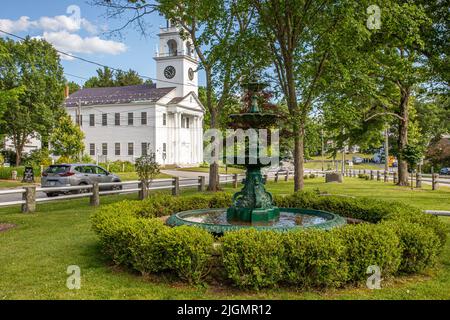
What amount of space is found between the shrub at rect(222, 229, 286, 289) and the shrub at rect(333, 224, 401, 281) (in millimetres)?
1109

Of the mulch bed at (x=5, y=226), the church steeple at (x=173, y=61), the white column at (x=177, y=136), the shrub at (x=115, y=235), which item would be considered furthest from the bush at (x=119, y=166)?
the shrub at (x=115, y=235)

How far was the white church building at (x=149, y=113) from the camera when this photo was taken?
53375 millimetres

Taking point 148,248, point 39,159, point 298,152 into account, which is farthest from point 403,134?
point 39,159

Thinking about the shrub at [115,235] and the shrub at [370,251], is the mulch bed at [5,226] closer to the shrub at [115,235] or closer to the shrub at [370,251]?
the shrub at [115,235]

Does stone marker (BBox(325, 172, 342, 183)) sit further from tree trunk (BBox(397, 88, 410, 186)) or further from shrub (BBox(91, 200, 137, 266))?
shrub (BBox(91, 200, 137, 266))

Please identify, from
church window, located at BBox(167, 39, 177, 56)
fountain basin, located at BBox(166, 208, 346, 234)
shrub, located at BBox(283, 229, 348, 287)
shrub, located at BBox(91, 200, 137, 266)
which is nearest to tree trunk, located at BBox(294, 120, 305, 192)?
fountain basin, located at BBox(166, 208, 346, 234)

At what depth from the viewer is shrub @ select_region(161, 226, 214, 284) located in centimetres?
639

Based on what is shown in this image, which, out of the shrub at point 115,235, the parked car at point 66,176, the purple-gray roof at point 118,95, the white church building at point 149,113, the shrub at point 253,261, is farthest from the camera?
the purple-gray roof at point 118,95

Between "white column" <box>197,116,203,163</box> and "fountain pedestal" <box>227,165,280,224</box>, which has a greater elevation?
"white column" <box>197,116,203,163</box>

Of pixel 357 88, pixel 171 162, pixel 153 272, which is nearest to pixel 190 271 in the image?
pixel 153 272

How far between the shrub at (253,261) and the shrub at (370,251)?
1109 mm

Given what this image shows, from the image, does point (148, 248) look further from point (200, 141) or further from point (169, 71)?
point (200, 141)
